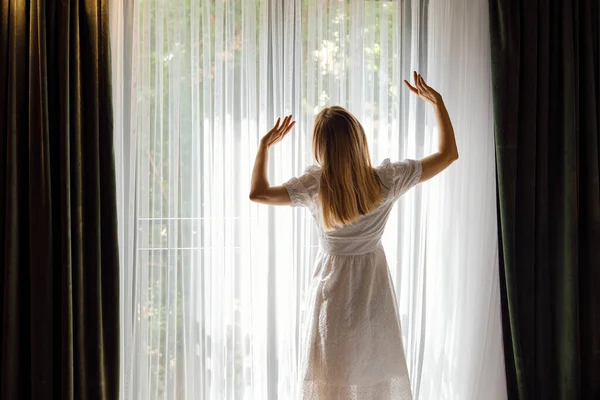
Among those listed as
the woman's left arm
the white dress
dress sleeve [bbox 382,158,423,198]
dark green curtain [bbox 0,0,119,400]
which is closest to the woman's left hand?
the woman's left arm

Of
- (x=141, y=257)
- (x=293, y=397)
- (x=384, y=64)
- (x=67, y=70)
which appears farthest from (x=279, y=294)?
(x=67, y=70)

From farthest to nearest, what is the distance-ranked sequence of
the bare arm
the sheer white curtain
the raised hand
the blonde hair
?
the sheer white curtain, the raised hand, the bare arm, the blonde hair

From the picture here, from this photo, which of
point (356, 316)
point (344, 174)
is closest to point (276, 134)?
point (344, 174)

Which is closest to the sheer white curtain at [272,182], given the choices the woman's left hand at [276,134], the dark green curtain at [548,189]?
the dark green curtain at [548,189]

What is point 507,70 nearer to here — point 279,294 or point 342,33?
point 342,33

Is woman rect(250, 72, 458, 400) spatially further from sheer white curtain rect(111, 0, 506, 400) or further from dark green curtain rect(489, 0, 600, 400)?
dark green curtain rect(489, 0, 600, 400)

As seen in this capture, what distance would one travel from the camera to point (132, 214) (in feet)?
7.49

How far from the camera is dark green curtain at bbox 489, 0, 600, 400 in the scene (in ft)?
7.69

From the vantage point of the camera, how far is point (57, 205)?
217cm

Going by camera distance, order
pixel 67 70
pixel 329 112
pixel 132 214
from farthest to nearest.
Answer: pixel 132 214 < pixel 67 70 < pixel 329 112

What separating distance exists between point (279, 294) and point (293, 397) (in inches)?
17.2

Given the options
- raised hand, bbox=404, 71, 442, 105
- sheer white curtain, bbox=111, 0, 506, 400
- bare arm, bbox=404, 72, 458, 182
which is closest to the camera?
bare arm, bbox=404, 72, 458, 182

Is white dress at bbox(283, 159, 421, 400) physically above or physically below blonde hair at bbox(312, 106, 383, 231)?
below

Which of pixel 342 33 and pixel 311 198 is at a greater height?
pixel 342 33
